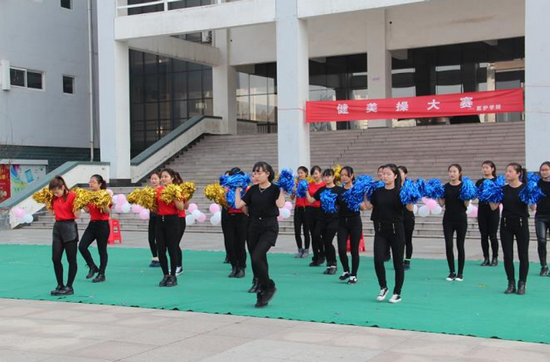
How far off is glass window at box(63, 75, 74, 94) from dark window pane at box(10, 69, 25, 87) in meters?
2.36

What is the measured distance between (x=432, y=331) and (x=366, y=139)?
64.4 ft

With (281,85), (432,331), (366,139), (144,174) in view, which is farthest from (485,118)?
(432,331)

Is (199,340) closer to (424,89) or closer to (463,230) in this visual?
(463,230)

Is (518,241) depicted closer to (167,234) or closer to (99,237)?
(167,234)

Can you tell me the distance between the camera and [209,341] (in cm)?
657

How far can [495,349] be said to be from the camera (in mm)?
6062

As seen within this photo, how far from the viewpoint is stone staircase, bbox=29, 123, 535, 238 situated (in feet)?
71.4

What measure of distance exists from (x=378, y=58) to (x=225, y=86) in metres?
6.74

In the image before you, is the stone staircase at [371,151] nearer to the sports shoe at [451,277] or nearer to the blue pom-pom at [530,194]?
the sports shoe at [451,277]

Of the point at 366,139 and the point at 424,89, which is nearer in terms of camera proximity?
the point at 366,139

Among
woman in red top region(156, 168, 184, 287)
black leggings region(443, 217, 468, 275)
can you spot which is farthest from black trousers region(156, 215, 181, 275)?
black leggings region(443, 217, 468, 275)

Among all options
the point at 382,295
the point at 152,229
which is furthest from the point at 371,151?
the point at 382,295

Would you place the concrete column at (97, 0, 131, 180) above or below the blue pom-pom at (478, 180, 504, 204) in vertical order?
above

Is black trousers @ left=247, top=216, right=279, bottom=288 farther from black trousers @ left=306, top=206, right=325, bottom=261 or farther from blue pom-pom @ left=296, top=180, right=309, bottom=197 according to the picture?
black trousers @ left=306, top=206, right=325, bottom=261
